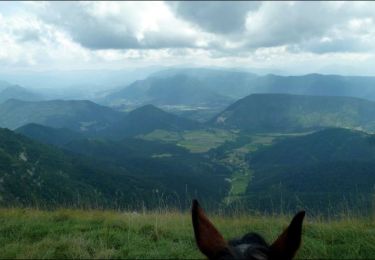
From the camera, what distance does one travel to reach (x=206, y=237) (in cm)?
240

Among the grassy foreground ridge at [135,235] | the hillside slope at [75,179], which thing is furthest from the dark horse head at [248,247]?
the hillside slope at [75,179]

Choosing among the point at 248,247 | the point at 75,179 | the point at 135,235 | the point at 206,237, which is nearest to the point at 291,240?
the point at 248,247

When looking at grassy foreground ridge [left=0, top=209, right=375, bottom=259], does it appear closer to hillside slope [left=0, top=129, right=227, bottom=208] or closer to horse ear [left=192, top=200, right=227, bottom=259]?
horse ear [left=192, top=200, right=227, bottom=259]

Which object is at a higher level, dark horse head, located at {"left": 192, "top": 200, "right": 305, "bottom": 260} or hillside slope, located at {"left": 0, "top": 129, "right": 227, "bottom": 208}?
dark horse head, located at {"left": 192, "top": 200, "right": 305, "bottom": 260}

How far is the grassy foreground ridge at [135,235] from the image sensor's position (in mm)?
6512

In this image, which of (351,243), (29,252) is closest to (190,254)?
(29,252)

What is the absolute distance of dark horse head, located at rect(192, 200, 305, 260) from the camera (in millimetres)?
2172

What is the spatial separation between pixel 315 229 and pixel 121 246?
13.7 ft

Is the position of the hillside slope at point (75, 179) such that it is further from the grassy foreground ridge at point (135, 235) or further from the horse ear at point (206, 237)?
the horse ear at point (206, 237)

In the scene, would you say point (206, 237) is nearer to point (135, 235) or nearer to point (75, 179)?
point (135, 235)

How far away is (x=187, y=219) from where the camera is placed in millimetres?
9766

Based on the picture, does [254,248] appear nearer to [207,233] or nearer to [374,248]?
[207,233]

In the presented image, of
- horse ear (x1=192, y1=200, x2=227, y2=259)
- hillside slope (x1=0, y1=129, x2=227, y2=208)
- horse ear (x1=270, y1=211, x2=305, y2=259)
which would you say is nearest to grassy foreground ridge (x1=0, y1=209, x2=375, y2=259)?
horse ear (x1=192, y1=200, x2=227, y2=259)

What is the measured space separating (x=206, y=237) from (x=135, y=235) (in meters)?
5.82
